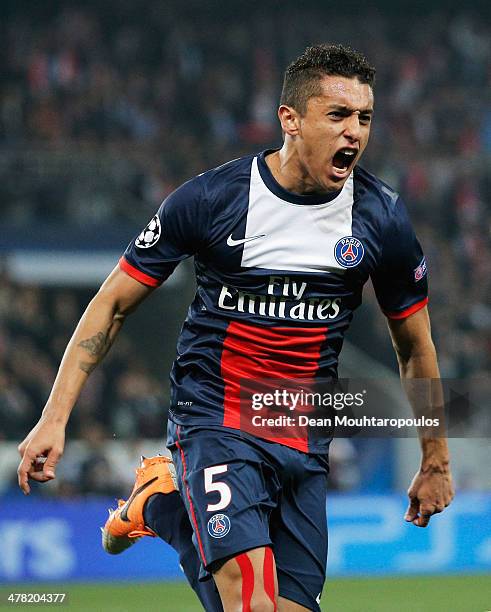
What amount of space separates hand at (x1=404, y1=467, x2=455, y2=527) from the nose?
1368 millimetres

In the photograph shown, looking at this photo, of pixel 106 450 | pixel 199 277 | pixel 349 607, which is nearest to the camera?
pixel 199 277

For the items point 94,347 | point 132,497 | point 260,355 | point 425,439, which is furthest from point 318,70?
point 132,497

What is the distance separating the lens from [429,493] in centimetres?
480

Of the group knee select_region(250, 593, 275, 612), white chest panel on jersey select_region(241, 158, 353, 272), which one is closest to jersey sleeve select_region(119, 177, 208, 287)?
white chest panel on jersey select_region(241, 158, 353, 272)

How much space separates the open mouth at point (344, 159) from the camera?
4.46m

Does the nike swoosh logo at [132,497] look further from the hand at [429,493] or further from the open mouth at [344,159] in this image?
the open mouth at [344,159]

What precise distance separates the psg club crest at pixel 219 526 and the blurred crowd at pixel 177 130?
7.67m

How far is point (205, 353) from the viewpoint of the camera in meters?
4.66

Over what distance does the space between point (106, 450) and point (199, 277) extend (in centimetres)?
711

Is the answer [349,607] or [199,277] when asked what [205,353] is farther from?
[349,607]

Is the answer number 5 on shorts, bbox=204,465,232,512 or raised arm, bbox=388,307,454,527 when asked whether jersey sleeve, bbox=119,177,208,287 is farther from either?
raised arm, bbox=388,307,454,527

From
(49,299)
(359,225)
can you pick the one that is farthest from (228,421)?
(49,299)

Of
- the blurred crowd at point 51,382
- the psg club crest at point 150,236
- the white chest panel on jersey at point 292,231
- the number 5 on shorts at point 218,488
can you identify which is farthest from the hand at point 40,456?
the blurred crowd at point 51,382

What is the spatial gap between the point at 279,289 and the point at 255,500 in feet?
2.65
